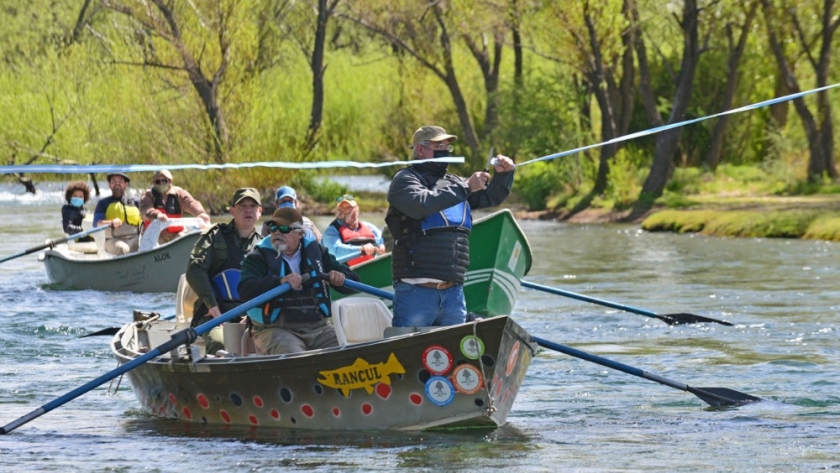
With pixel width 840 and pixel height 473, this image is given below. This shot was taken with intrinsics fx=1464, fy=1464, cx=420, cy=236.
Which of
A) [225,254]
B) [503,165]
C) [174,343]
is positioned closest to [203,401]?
[174,343]

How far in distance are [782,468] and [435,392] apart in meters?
1.98

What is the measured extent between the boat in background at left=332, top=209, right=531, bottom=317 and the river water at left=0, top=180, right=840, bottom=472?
70 centimetres

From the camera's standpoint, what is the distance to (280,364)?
873 cm

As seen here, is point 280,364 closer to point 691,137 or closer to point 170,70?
point 170,70

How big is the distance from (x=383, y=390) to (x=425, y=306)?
55 centimetres

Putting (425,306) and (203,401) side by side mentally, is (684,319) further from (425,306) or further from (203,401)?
(203,401)

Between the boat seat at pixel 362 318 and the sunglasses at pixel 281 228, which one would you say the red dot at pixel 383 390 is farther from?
the sunglasses at pixel 281 228

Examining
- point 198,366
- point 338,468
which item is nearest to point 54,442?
point 198,366

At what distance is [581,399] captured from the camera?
1023cm

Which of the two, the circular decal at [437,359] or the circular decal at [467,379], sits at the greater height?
the circular decal at [437,359]

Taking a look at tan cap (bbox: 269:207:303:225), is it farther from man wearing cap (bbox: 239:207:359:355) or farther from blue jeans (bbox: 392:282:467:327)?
blue jeans (bbox: 392:282:467:327)

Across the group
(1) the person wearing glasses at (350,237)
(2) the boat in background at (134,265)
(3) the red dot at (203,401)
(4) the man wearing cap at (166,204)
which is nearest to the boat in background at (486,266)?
(1) the person wearing glasses at (350,237)

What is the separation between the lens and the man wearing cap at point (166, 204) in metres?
17.1

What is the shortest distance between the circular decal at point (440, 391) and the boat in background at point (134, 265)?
9.39 m
